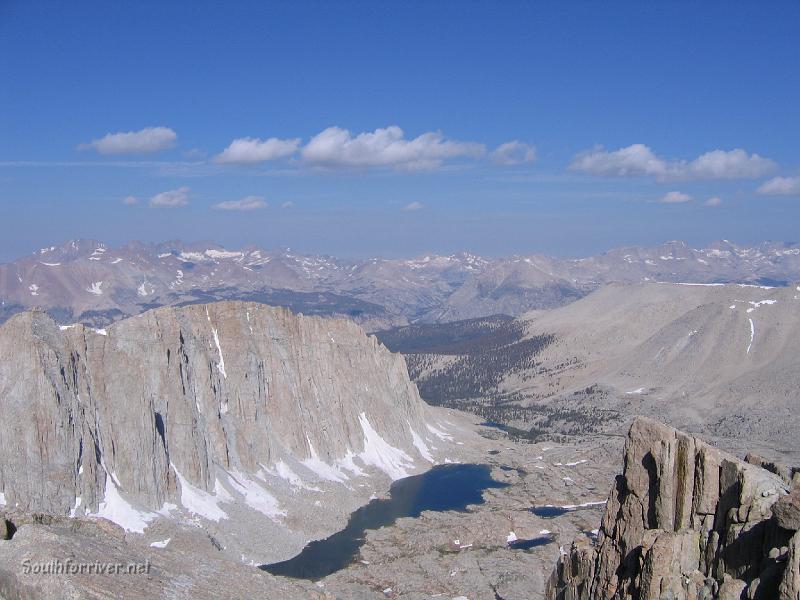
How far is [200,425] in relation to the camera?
326 ft

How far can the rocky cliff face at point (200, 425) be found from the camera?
77.3 m

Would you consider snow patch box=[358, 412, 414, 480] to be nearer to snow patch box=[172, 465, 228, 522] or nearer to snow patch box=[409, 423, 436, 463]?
snow patch box=[409, 423, 436, 463]

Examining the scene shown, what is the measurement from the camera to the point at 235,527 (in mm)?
86438

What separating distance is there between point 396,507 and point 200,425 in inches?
1235

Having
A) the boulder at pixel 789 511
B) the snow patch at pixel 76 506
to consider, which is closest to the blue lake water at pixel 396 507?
the snow patch at pixel 76 506

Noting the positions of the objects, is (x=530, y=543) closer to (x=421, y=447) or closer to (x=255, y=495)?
(x=255, y=495)

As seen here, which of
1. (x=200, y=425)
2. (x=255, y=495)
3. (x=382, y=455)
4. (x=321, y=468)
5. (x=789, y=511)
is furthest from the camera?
(x=382, y=455)

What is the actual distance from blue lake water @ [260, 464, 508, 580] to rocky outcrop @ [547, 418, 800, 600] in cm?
4626

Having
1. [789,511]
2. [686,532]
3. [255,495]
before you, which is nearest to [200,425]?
[255,495]

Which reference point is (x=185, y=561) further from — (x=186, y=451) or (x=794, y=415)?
(x=794, y=415)

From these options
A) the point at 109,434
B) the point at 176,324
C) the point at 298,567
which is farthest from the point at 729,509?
the point at 176,324

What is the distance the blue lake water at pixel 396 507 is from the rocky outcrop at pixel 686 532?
4626cm

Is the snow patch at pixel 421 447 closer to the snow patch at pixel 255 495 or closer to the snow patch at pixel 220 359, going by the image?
the snow patch at pixel 220 359

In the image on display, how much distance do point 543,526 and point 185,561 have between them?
65280mm
